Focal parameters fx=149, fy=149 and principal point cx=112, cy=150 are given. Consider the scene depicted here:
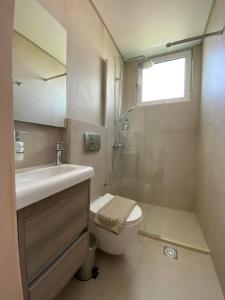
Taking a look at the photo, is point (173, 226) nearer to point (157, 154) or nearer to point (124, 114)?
point (157, 154)

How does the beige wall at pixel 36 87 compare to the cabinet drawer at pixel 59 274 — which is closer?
the cabinet drawer at pixel 59 274

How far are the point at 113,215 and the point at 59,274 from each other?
54 cm

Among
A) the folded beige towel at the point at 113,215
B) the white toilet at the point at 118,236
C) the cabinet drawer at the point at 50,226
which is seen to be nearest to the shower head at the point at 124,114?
the folded beige towel at the point at 113,215

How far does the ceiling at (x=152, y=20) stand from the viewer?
59.2 inches

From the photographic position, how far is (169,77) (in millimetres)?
2219

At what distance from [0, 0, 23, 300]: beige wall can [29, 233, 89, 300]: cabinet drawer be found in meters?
0.34

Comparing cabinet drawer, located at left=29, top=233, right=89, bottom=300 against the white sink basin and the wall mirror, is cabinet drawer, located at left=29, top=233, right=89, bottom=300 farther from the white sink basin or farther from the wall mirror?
the wall mirror

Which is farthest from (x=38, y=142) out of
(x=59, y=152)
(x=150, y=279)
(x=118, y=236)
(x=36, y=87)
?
(x=150, y=279)

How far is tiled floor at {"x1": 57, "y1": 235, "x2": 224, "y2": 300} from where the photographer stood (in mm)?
1063

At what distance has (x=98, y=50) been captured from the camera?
1.71m

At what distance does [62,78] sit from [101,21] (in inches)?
41.6

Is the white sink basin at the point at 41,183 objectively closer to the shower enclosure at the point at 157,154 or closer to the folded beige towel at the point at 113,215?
the folded beige towel at the point at 113,215

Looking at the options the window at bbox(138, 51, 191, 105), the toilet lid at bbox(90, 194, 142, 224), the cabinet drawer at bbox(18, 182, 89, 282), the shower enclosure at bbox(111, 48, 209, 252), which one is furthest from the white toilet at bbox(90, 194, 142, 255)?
A: the window at bbox(138, 51, 191, 105)

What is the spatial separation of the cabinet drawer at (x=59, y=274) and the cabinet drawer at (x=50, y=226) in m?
0.04
